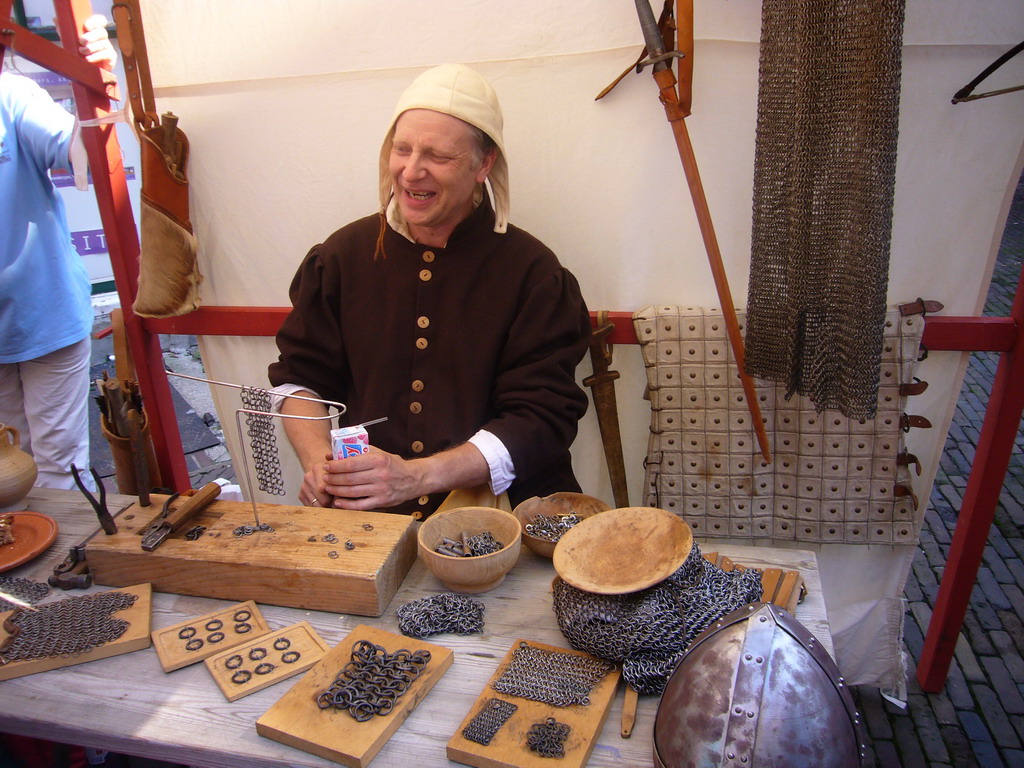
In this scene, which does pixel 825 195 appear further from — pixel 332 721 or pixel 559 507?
pixel 332 721

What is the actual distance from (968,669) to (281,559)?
266 centimetres

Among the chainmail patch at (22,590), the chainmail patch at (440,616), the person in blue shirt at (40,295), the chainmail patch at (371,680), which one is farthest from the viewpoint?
the person in blue shirt at (40,295)

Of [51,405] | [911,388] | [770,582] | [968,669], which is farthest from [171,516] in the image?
[968,669]

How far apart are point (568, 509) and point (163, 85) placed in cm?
205

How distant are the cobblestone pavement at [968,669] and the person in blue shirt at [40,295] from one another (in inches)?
130

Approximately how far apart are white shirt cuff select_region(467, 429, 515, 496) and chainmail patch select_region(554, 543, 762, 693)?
0.67 meters

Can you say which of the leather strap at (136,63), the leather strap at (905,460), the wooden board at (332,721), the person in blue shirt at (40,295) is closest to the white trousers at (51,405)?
the person in blue shirt at (40,295)

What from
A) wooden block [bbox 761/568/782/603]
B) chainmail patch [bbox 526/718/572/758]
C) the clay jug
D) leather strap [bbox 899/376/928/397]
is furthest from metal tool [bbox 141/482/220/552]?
leather strap [bbox 899/376/928/397]

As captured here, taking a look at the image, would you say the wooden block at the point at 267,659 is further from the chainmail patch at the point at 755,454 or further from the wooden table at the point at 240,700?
the chainmail patch at the point at 755,454

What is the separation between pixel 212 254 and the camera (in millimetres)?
2848

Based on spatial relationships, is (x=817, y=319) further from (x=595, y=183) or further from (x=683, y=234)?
(x=595, y=183)

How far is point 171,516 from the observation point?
183 centimetres

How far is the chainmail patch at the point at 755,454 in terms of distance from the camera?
243cm

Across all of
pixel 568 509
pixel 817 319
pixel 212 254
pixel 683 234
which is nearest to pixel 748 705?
pixel 568 509
